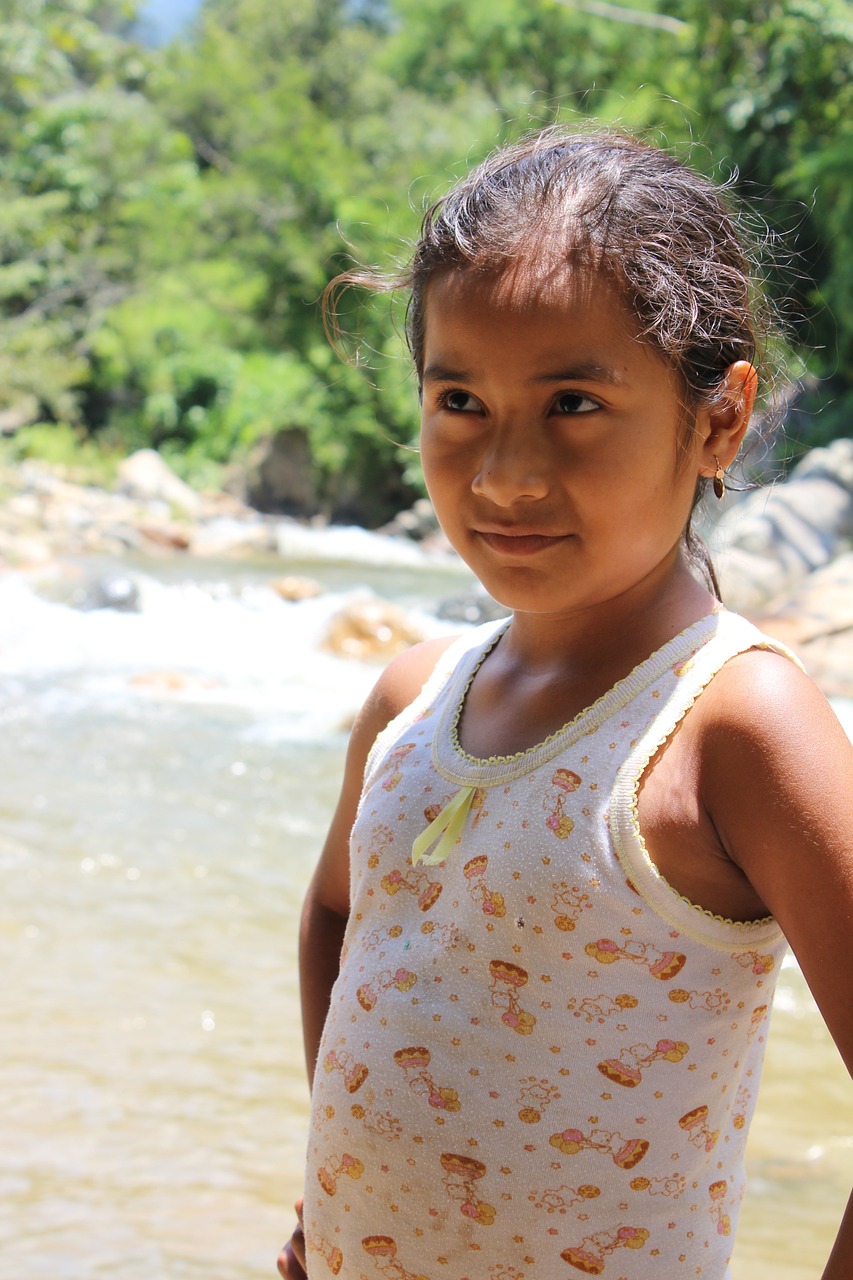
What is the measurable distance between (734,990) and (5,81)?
18659mm

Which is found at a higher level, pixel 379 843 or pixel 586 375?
pixel 586 375

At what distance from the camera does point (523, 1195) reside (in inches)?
38.4

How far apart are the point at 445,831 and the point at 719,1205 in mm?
361

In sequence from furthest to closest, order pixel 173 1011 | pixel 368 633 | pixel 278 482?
pixel 278 482
pixel 368 633
pixel 173 1011

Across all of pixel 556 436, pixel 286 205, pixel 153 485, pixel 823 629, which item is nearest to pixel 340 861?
pixel 556 436

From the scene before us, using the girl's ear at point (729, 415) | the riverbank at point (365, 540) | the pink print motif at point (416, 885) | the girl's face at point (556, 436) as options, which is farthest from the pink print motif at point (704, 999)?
the riverbank at point (365, 540)

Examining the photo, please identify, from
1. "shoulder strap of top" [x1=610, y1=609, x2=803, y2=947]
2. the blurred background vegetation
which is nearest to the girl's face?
"shoulder strap of top" [x1=610, y1=609, x2=803, y2=947]

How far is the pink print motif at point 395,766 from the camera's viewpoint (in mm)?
1155

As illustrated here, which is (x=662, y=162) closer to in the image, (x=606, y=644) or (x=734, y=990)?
(x=606, y=644)

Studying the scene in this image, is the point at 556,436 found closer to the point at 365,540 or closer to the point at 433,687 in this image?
the point at 433,687

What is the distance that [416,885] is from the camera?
1.09 metres

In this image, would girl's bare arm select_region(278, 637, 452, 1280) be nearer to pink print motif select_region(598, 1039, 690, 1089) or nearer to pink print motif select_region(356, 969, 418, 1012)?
pink print motif select_region(356, 969, 418, 1012)

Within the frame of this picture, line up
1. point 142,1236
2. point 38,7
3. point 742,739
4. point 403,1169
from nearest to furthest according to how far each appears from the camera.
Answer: point 742,739 < point 403,1169 < point 142,1236 < point 38,7

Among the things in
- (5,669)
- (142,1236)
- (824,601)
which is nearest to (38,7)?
(5,669)
